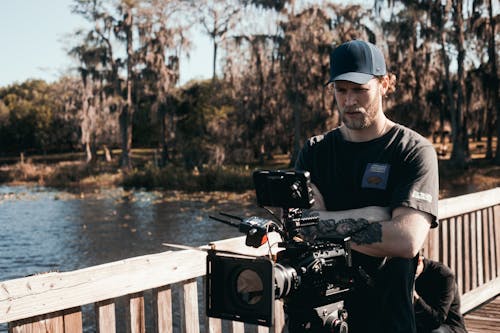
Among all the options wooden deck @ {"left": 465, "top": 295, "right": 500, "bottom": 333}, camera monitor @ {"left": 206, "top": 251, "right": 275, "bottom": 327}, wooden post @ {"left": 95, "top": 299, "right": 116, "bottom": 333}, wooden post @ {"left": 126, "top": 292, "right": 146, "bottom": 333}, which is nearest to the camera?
camera monitor @ {"left": 206, "top": 251, "right": 275, "bottom": 327}

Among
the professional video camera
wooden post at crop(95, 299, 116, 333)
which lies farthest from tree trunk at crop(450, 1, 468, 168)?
the professional video camera

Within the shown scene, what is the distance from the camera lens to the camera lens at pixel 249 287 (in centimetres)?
167

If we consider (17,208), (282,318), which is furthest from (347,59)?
(17,208)

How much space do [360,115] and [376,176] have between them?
0.63ft

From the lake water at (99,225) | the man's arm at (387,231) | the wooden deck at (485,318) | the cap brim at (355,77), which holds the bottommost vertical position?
the lake water at (99,225)

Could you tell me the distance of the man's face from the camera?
208cm

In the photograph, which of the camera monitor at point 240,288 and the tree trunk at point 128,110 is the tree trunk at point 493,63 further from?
the camera monitor at point 240,288

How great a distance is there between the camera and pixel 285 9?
3241cm

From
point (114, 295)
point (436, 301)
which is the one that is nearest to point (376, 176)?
point (114, 295)

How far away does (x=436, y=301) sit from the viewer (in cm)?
330

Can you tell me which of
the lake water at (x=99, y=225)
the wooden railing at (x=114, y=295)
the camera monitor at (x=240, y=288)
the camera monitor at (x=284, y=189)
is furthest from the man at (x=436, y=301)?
the lake water at (x=99, y=225)

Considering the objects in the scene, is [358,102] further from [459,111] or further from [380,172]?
[459,111]

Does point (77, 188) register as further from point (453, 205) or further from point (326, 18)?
point (453, 205)

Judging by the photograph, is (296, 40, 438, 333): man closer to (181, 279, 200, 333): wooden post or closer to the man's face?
the man's face
